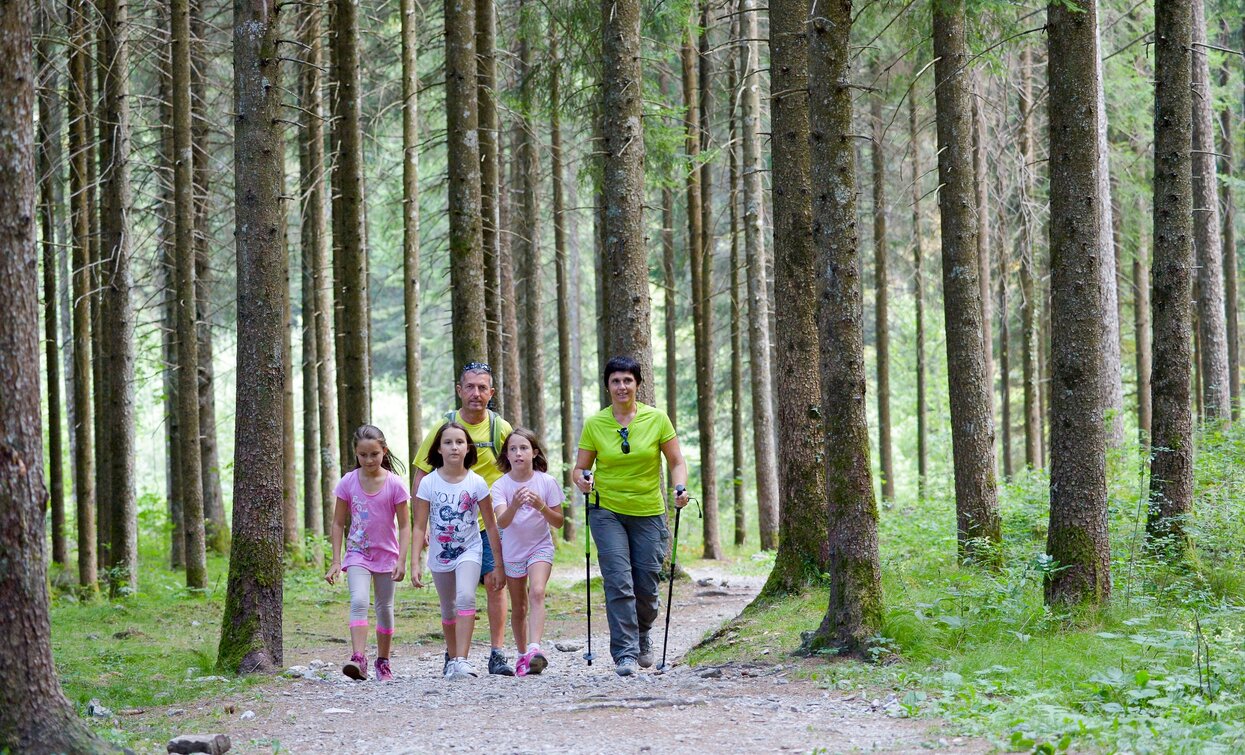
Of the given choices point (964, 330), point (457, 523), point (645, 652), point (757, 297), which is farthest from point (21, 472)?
point (757, 297)

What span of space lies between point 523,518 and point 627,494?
0.81 m

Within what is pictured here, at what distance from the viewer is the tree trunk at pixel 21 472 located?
4.79 meters

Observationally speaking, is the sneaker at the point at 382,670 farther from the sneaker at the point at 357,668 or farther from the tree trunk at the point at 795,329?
the tree trunk at the point at 795,329

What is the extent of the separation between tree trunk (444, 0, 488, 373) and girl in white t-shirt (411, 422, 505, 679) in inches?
171

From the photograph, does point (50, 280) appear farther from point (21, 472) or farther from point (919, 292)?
point (919, 292)

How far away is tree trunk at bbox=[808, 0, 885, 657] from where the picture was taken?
745 cm

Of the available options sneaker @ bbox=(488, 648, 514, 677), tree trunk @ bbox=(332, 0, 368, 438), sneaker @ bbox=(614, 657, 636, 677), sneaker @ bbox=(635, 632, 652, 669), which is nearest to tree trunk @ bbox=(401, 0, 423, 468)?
tree trunk @ bbox=(332, 0, 368, 438)

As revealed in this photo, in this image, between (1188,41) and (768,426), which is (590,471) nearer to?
(1188,41)

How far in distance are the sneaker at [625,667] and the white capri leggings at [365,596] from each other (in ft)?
5.79

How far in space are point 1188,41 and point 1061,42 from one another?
297 centimetres

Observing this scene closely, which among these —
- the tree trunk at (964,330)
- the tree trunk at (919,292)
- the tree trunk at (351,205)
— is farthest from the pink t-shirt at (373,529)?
the tree trunk at (919,292)

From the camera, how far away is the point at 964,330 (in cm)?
1087

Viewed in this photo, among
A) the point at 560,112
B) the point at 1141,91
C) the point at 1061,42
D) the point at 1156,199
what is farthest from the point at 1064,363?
the point at 1141,91

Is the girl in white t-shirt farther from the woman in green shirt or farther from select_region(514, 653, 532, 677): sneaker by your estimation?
the woman in green shirt
